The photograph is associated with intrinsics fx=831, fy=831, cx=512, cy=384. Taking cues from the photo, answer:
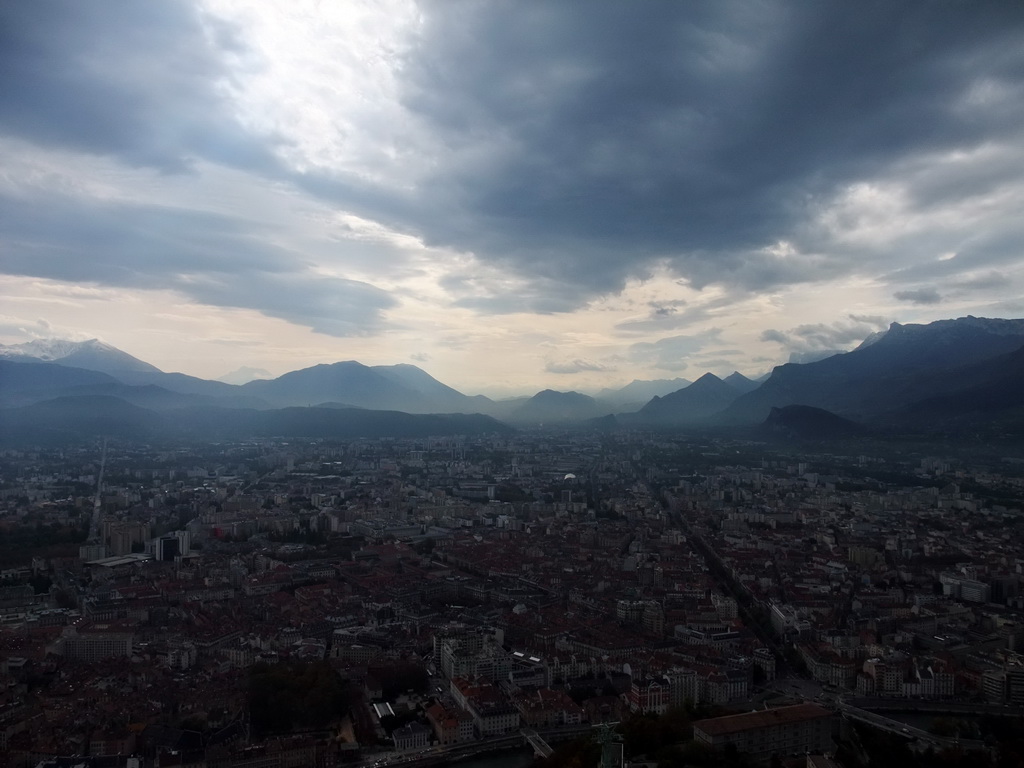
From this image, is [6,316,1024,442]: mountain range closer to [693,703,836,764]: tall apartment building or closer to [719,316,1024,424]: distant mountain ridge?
[719,316,1024,424]: distant mountain ridge

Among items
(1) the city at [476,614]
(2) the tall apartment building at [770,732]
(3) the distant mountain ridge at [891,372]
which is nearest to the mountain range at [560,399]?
(3) the distant mountain ridge at [891,372]

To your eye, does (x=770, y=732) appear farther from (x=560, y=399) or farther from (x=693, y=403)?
(x=560, y=399)

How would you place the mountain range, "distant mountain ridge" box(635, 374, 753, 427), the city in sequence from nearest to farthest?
1. the city
2. the mountain range
3. "distant mountain ridge" box(635, 374, 753, 427)

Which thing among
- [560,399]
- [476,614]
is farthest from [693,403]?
[476,614]

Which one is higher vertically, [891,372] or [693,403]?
[891,372]

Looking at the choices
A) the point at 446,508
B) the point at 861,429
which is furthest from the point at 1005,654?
the point at 861,429

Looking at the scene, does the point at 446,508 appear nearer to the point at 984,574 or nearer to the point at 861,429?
the point at 984,574

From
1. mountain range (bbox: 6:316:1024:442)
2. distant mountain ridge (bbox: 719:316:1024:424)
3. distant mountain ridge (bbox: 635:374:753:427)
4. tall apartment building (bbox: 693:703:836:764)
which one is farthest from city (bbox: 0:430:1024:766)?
distant mountain ridge (bbox: 635:374:753:427)

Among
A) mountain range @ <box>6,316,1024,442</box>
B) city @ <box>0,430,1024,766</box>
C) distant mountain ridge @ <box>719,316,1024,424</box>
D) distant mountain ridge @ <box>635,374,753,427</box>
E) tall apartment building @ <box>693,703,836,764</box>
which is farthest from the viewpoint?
distant mountain ridge @ <box>635,374,753,427</box>

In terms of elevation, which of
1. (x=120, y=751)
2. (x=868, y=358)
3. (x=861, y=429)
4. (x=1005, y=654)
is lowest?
(x=120, y=751)
